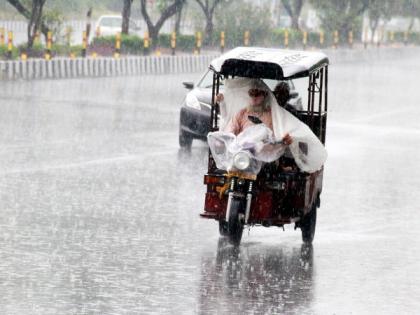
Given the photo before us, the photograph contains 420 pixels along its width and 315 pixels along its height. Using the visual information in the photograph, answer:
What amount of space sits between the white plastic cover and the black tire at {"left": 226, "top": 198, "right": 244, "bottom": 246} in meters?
0.34

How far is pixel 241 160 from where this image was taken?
1054 centimetres

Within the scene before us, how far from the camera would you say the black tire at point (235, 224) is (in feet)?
34.4

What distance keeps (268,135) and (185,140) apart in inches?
326

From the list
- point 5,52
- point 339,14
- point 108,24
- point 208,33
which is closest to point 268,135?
point 5,52

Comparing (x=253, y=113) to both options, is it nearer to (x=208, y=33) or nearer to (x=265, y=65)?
(x=265, y=65)

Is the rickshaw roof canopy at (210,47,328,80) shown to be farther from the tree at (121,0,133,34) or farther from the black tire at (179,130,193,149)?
the tree at (121,0,133,34)

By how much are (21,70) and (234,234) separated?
876 inches

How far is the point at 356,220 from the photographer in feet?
41.9

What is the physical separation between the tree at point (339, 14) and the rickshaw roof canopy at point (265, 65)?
5593 centimetres

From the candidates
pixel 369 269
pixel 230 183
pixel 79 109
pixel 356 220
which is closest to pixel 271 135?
pixel 230 183

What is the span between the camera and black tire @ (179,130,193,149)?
62.1 feet

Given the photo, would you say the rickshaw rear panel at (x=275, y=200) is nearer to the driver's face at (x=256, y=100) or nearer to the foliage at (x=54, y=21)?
the driver's face at (x=256, y=100)

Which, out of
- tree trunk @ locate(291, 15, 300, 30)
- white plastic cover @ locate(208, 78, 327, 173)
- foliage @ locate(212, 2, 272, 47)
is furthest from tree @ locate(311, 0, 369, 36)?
white plastic cover @ locate(208, 78, 327, 173)

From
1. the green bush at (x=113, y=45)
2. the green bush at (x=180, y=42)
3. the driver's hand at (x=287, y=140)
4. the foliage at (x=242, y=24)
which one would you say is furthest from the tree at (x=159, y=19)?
the driver's hand at (x=287, y=140)
